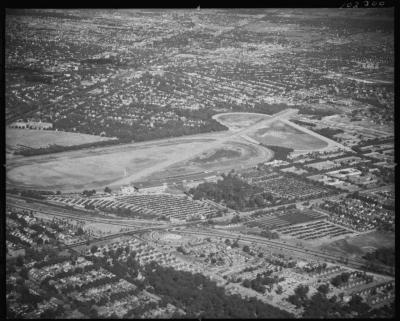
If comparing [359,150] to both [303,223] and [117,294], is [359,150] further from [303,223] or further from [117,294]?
[117,294]

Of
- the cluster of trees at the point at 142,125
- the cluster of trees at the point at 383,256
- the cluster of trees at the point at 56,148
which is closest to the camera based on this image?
the cluster of trees at the point at 383,256

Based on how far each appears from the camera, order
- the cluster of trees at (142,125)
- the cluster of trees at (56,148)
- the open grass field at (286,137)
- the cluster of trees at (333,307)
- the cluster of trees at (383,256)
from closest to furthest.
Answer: the cluster of trees at (333,307) → the cluster of trees at (383,256) → the cluster of trees at (56,148) → the cluster of trees at (142,125) → the open grass field at (286,137)

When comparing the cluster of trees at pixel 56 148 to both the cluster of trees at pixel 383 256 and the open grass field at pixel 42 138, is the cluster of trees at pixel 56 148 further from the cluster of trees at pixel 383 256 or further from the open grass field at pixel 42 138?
the cluster of trees at pixel 383 256

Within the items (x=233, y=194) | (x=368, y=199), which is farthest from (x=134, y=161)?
(x=368, y=199)

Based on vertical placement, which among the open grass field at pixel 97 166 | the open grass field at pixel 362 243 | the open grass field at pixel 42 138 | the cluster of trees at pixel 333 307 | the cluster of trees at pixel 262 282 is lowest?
the cluster of trees at pixel 333 307

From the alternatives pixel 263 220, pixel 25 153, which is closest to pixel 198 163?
pixel 263 220

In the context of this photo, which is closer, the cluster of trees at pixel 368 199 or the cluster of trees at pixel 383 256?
the cluster of trees at pixel 383 256

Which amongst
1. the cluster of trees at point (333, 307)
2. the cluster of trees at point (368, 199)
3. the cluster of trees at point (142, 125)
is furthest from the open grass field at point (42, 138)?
the cluster of trees at point (333, 307)

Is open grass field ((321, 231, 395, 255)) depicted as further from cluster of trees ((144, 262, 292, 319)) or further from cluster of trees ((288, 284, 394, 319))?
cluster of trees ((144, 262, 292, 319))

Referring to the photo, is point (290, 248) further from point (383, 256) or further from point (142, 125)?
point (142, 125)
